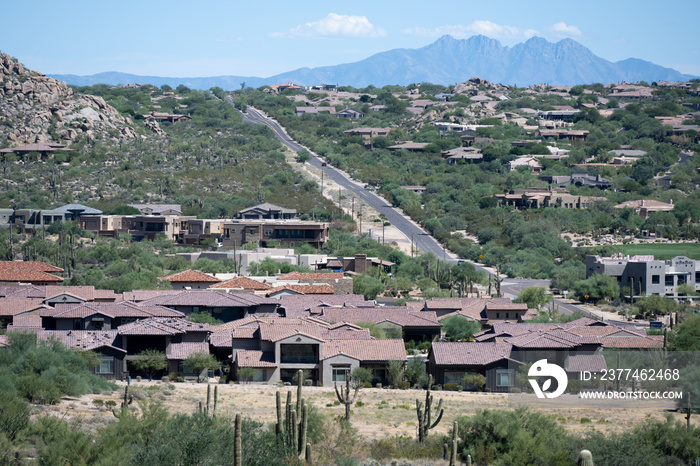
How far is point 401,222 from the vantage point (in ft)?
378

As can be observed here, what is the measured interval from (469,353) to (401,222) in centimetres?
6815

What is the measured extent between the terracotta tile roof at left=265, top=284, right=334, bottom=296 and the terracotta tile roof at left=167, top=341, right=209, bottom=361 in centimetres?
1758

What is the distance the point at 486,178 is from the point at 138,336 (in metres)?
95.6

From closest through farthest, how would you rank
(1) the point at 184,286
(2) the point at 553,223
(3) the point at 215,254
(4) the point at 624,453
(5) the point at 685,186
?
(4) the point at 624,453, (1) the point at 184,286, (3) the point at 215,254, (2) the point at 553,223, (5) the point at 685,186

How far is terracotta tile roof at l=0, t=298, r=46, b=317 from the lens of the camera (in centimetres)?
5438

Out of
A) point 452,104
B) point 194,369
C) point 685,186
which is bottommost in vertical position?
point 194,369

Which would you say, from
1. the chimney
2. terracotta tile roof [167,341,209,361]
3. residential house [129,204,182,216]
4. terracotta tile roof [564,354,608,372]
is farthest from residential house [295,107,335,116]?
terracotta tile roof [564,354,608,372]

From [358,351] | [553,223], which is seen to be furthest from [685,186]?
[358,351]

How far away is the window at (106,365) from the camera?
46094 millimetres

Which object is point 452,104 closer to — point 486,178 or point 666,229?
point 486,178

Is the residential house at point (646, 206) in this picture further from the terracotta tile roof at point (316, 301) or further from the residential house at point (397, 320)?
the residential house at point (397, 320)

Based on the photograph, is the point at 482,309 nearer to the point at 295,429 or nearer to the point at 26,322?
the point at 26,322


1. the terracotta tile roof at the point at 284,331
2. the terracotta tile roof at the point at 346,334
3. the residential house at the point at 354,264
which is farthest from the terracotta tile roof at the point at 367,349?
the residential house at the point at 354,264

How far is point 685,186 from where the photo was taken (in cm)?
13512
